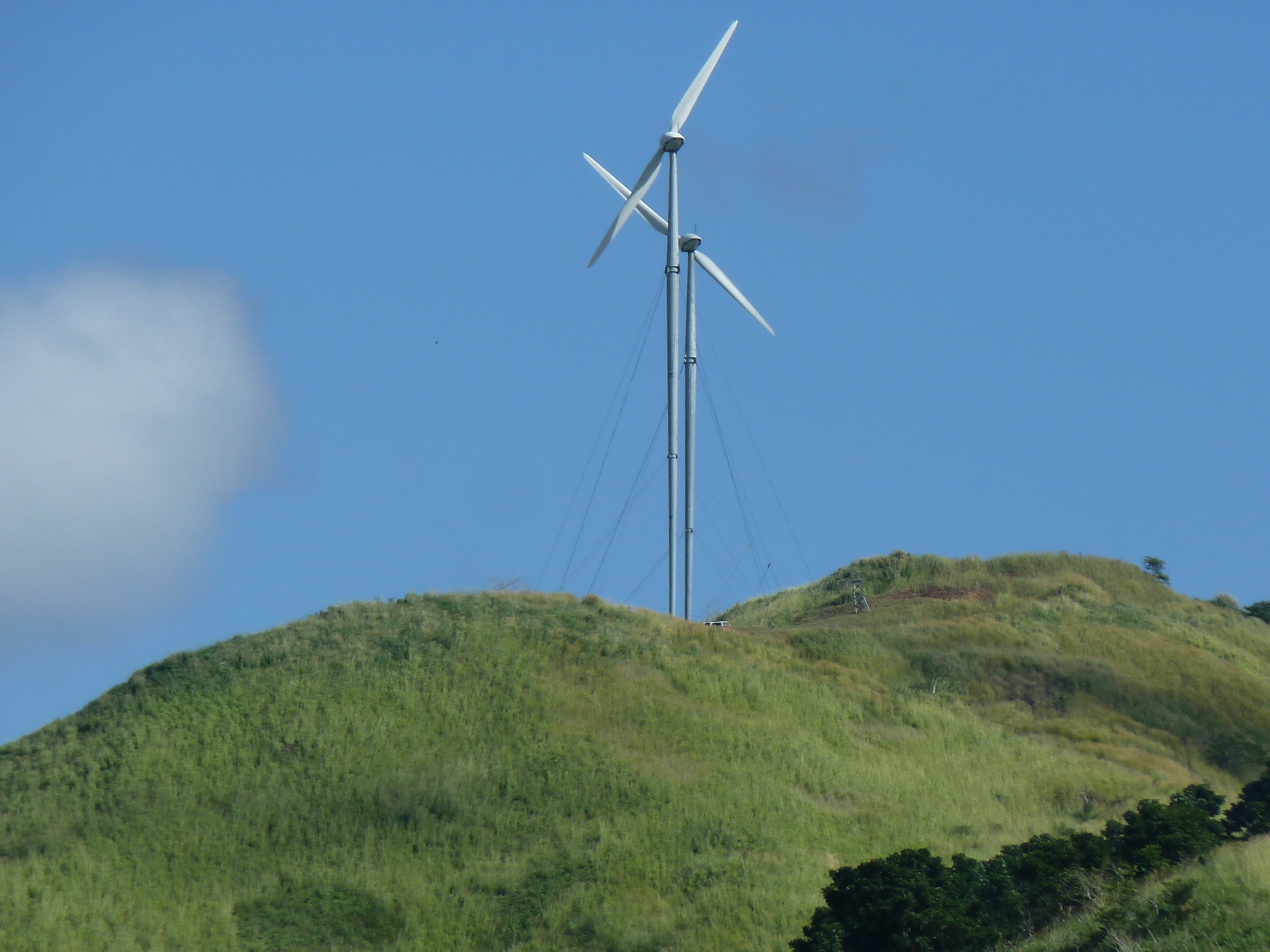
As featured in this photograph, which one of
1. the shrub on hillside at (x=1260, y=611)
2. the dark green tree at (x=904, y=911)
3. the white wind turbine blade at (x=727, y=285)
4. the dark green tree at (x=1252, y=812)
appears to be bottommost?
the dark green tree at (x=904, y=911)

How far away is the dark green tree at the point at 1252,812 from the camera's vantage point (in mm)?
32781

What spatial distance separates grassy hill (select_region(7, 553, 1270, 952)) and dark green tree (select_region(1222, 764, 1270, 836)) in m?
4.43

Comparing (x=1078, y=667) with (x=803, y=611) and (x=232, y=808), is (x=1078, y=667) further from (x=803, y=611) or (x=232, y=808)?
(x=232, y=808)

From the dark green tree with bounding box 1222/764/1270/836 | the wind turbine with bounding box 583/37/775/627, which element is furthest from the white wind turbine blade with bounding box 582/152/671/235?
the dark green tree with bounding box 1222/764/1270/836

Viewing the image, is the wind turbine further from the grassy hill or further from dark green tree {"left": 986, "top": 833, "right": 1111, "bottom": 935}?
dark green tree {"left": 986, "top": 833, "right": 1111, "bottom": 935}

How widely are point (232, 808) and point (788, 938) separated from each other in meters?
17.0

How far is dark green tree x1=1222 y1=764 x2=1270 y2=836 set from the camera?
108 ft

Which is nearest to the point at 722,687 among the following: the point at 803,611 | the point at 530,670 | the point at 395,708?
the point at 530,670

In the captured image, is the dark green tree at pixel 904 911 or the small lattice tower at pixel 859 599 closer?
the dark green tree at pixel 904 911

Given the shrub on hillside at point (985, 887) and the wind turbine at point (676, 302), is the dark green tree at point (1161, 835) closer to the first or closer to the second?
the shrub on hillside at point (985, 887)

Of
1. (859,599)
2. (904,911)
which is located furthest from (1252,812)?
(859,599)

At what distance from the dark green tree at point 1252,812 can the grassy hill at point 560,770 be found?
4.43 meters

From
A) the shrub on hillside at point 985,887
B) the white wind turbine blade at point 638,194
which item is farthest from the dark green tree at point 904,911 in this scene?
the white wind turbine blade at point 638,194

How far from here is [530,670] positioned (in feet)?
A: 152
